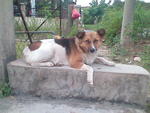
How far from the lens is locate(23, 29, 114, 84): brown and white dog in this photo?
355 centimetres

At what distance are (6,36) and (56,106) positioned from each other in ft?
4.49

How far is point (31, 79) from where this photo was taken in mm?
3729

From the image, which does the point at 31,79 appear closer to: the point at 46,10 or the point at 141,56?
the point at 141,56

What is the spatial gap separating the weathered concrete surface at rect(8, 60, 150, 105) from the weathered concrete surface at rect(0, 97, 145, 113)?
108 millimetres

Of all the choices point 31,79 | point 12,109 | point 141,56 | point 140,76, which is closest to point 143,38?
point 141,56

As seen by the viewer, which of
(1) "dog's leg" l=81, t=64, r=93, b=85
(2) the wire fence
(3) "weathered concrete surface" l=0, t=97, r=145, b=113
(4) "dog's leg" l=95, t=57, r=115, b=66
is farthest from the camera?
(2) the wire fence

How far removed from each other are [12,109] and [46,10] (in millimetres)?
5140

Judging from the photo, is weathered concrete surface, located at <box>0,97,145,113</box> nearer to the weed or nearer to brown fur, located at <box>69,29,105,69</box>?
the weed

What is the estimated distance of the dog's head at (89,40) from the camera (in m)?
3.52

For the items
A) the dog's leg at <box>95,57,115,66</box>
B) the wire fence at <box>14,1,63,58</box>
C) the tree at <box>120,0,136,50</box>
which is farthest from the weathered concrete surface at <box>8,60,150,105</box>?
the tree at <box>120,0,136,50</box>

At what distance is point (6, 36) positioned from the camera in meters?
3.78

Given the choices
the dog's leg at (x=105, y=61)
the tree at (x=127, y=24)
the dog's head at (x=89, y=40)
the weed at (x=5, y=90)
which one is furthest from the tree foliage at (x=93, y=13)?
the weed at (x=5, y=90)

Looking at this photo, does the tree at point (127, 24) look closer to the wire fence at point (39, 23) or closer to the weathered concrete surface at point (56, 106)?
the wire fence at point (39, 23)

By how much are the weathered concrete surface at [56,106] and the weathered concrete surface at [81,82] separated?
0.35ft
